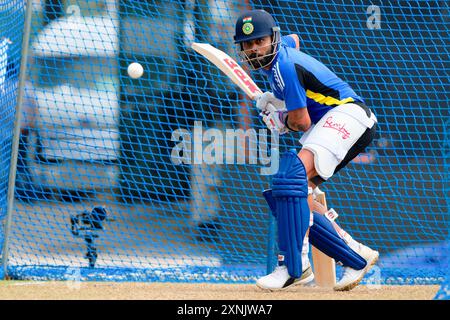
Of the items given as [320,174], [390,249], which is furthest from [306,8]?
[320,174]

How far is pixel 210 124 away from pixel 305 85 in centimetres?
228

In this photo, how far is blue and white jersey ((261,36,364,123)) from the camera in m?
4.95

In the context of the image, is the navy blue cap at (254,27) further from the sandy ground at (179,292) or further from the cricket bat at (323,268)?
the sandy ground at (179,292)

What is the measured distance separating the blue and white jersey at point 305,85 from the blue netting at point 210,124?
5.94ft

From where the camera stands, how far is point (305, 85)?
16.6ft

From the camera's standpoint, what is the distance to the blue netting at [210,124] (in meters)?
7.11

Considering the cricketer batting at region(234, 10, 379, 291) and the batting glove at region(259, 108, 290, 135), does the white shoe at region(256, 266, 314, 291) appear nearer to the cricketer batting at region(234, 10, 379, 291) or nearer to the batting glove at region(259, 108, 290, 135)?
the cricketer batting at region(234, 10, 379, 291)

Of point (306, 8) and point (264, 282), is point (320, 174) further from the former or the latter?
point (306, 8)

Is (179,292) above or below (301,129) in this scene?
below

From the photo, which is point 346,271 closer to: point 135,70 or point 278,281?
point 278,281

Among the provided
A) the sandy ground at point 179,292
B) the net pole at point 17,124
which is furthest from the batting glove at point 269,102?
the net pole at point 17,124

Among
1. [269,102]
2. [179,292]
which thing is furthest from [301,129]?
[179,292]

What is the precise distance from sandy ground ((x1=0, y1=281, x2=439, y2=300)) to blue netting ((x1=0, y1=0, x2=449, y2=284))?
1141mm
